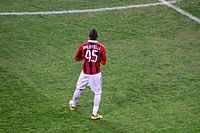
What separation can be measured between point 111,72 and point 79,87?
218 cm

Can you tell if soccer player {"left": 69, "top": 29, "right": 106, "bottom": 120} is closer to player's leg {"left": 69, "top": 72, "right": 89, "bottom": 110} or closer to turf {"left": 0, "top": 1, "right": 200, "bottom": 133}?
player's leg {"left": 69, "top": 72, "right": 89, "bottom": 110}

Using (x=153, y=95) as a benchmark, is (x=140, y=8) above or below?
above

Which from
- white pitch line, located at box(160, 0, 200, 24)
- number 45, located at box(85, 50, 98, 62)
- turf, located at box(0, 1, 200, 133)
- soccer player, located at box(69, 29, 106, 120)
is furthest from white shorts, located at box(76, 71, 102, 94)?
white pitch line, located at box(160, 0, 200, 24)

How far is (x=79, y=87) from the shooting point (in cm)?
1109

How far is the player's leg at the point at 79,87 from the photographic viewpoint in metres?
11.0

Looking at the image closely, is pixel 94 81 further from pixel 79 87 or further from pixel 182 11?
pixel 182 11

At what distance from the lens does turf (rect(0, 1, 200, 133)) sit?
35.7 ft

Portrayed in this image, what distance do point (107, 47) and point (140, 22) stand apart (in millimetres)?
1912

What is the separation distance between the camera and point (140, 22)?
627 inches

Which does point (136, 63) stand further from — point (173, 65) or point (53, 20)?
point (53, 20)

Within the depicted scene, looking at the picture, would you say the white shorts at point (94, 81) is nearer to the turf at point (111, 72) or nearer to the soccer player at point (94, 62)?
the soccer player at point (94, 62)

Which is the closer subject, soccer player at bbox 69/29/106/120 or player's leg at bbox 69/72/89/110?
soccer player at bbox 69/29/106/120

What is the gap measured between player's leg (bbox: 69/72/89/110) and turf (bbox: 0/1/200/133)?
8.0 inches

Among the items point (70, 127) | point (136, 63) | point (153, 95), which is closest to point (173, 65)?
point (136, 63)
